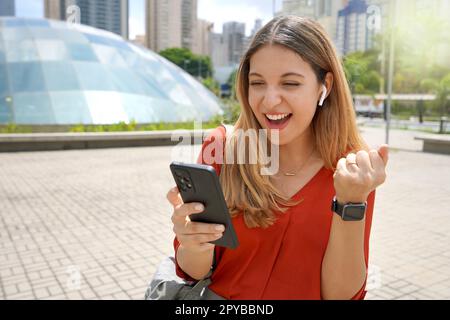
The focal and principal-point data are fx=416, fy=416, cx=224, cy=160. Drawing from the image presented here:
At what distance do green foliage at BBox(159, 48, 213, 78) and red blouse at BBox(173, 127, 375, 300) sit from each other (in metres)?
63.6

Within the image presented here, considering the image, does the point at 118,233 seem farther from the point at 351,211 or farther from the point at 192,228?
the point at 351,211

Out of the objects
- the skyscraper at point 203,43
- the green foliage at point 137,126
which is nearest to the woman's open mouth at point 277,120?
the green foliage at point 137,126

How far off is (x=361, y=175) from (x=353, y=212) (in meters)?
0.12

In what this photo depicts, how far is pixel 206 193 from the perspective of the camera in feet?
3.90

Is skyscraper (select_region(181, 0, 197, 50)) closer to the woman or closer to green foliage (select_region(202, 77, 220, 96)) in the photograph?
green foliage (select_region(202, 77, 220, 96))

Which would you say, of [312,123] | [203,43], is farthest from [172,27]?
[312,123]

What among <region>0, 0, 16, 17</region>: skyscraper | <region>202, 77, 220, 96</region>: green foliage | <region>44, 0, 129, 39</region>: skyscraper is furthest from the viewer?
<region>0, 0, 16, 17</region>: skyscraper

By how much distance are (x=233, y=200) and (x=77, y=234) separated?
13.8 feet

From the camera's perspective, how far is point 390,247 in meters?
4.68

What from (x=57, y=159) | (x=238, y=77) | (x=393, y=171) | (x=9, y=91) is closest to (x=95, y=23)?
(x=9, y=91)

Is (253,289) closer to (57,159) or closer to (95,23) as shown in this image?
(57,159)

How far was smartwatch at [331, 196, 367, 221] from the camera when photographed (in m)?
1.21

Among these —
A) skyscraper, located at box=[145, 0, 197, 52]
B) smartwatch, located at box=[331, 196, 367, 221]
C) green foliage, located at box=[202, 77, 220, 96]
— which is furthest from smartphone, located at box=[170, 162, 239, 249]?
skyscraper, located at box=[145, 0, 197, 52]
